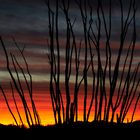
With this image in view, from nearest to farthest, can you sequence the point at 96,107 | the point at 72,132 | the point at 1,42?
the point at 72,132 → the point at 1,42 → the point at 96,107

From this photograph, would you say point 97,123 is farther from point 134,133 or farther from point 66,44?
point 66,44

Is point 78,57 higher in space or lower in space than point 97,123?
higher

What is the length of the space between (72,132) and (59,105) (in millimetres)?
310

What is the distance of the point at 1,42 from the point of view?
196 centimetres

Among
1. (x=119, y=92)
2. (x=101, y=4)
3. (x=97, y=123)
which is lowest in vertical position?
(x=97, y=123)

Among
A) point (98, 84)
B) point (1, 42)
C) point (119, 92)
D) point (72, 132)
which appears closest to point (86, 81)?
point (98, 84)

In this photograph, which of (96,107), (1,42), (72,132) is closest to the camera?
(72,132)

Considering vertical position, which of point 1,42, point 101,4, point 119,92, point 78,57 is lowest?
point 119,92

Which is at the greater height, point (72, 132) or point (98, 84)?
point (98, 84)

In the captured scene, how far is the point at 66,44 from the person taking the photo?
2037 millimetres

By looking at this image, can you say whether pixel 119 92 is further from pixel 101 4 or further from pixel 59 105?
pixel 101 4

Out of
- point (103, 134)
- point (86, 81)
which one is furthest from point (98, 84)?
point (103, 134)

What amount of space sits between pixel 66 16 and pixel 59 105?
1.71 ft

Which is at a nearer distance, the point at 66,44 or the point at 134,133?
the point at 134,133
